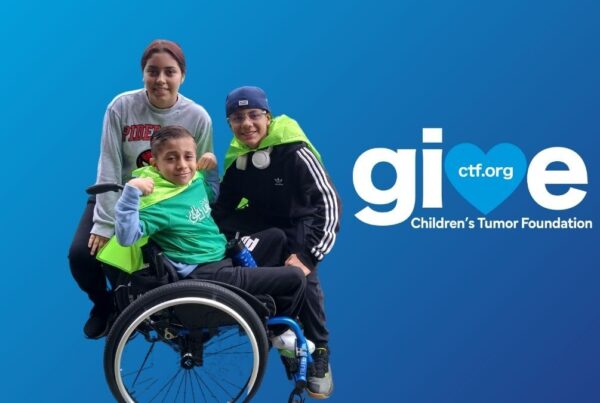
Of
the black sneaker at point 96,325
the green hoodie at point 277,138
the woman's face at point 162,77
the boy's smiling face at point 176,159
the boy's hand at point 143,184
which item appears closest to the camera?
the boy's hand at point 143,184

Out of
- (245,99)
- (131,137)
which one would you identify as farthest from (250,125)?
(131,137)

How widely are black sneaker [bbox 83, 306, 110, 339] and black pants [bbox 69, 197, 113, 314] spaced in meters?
0.02

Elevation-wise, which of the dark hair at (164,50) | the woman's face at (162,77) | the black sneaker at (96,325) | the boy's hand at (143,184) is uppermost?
the dark hair at (164,50)

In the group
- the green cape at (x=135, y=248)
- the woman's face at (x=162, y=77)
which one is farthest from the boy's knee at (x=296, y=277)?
the woman's face at (x=162, y=77)

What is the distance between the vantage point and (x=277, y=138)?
390cm

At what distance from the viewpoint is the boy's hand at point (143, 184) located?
344cm

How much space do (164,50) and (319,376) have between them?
5.64 feet

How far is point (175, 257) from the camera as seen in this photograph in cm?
357

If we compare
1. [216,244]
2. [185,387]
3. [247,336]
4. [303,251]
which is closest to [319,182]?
[303,251]

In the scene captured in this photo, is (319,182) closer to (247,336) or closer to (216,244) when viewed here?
(216,244)

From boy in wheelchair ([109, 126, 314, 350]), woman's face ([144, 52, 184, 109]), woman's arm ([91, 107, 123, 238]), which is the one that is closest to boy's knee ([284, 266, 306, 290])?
boy in wheelchair ([109, 126, 314, 350])

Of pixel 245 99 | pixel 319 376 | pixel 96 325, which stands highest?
pixel 245 99

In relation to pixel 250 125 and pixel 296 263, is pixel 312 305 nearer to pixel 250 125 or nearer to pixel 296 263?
pixel 296 263

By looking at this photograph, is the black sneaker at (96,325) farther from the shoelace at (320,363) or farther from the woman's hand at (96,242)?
the shoelace at (320,363)
